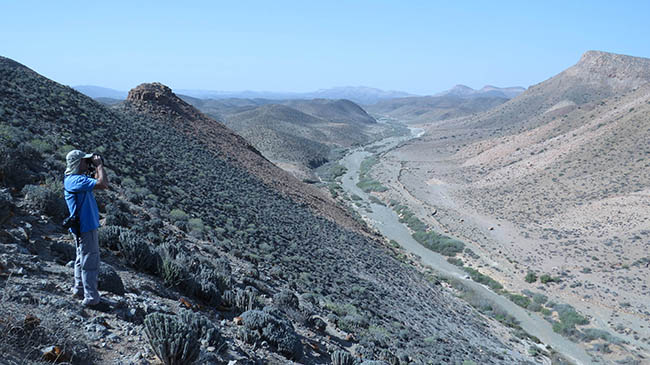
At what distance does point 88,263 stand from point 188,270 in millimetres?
2714

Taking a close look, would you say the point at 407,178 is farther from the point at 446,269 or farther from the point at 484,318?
the point at 484,318

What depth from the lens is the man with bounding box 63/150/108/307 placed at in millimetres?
4070

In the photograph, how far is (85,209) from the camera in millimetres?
4113

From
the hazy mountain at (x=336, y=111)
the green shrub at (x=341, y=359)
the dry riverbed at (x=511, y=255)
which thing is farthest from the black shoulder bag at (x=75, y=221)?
the hazy mountain at (x=336, y=111)

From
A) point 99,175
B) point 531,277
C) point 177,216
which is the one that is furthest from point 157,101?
point 531,277

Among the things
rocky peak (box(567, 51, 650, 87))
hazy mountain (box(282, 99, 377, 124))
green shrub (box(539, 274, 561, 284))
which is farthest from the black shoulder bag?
hazy mountain (box(282, 99, 377, 124))

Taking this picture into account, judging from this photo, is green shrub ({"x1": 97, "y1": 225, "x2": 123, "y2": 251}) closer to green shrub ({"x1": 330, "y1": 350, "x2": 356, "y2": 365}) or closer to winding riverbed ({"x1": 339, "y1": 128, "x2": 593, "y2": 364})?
green shrub ({"x1": 330, "y1": 350, "x2": 356, "y2": 365})

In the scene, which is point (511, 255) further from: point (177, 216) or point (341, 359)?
point (341, 359)

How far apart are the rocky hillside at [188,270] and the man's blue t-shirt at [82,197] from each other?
97 centimetres

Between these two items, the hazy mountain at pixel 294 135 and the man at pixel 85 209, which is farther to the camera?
the hazy mountain at pixel 294 135

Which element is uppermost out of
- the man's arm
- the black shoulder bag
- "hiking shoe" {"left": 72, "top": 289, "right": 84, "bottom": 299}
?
the man's arm

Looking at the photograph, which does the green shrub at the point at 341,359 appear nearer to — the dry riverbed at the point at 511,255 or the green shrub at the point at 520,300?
the dry riverbed at the point at 511,255

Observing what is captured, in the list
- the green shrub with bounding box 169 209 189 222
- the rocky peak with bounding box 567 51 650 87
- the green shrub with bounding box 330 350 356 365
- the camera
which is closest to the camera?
the camera

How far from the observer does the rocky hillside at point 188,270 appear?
4074 mm
